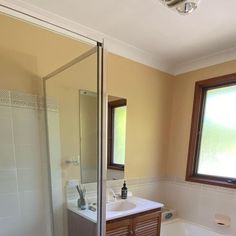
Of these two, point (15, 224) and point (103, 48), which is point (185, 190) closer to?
point (15, 224)

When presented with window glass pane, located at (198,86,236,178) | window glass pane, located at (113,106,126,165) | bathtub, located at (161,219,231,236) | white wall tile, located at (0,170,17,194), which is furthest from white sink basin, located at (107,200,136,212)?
window glass pane, located at (198,86,236,178)

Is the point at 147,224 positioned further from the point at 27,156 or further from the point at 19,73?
the point at 19,73

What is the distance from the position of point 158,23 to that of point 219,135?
1507mm

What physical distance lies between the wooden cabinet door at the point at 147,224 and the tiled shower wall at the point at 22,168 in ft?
2.57

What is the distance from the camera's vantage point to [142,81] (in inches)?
102

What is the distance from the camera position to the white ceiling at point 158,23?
1.59 metres

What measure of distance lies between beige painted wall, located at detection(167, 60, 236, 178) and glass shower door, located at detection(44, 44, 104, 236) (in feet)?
4.85

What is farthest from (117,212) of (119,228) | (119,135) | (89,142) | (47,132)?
(47,132)

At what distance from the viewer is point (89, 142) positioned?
64.3 inches

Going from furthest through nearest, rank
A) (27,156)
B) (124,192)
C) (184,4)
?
(124,192) < (27,156) < (184,4)

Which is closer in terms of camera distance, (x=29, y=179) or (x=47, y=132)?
(x=29, y=179)

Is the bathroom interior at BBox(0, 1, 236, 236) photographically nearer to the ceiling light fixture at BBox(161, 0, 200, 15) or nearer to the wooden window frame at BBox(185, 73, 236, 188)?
the wooden window frame at BBox(185, 73, 236, 188)

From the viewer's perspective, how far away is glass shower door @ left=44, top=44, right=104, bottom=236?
164 centimetres

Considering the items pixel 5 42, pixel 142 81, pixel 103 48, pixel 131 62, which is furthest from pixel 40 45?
pixel 142 81
